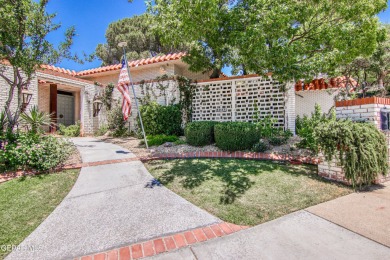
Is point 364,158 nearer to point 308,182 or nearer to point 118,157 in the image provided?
point 308,182

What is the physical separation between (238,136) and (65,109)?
488 inches

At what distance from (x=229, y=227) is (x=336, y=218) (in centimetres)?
150

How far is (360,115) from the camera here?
451 centimetres

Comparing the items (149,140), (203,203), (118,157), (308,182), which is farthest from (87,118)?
(308,182)

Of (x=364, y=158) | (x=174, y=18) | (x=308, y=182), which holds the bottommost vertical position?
(x=308, y=182)

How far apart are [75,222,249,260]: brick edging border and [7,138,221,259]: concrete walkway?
9cm

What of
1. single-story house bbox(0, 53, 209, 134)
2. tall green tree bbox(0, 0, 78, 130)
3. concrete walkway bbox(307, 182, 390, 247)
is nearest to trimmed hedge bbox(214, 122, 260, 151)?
concrete walkway bbox(307, 182, 390, 247)

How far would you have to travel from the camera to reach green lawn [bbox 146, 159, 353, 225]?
123 inches

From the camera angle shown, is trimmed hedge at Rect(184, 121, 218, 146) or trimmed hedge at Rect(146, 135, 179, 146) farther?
trimmed hedge at Rect(146, 135, 179, 146)

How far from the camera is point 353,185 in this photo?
384 cm

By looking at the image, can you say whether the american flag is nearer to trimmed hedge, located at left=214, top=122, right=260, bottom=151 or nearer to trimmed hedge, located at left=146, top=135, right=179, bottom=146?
trimmed hedge, located at left=146, top=135, right=179, bottom=146

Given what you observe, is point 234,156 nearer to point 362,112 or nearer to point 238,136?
point 238,136

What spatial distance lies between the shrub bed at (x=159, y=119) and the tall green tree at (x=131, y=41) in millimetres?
10253

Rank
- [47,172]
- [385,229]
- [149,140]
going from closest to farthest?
[385,229], [47,172], [149,140]
